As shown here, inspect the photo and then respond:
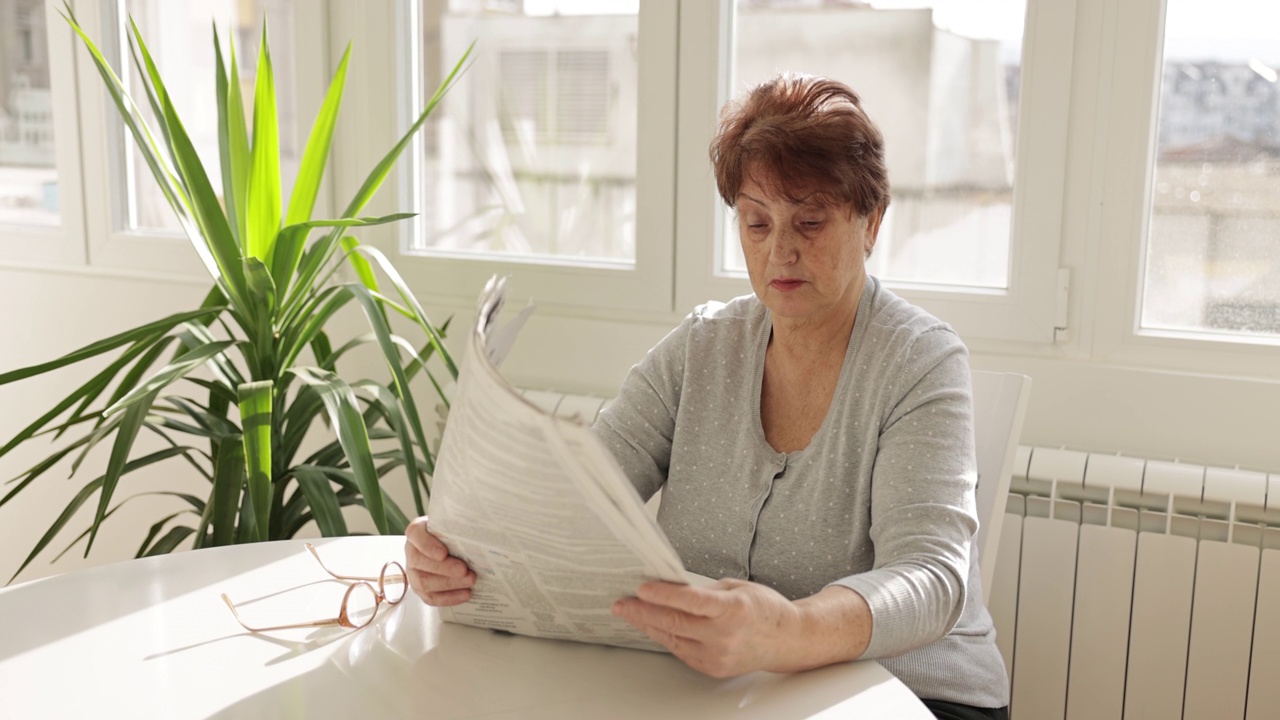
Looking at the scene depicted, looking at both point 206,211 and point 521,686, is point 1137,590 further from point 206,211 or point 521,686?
point 206,211

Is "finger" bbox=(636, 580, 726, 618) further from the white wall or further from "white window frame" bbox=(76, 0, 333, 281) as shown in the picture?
"white window frame" bbox=(76, 0, 333, 281)

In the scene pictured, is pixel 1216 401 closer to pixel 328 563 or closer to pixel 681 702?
pixel 681 702

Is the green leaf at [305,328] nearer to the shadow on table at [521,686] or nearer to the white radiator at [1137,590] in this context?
the shadow on table at [521,686]

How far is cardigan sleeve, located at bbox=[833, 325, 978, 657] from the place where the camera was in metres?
1.13

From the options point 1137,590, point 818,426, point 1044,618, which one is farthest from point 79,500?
point 1137,590

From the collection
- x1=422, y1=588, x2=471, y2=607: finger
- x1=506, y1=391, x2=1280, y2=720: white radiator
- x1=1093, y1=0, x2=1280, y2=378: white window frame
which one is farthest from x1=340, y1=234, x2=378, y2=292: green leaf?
x1=1093, y1=0, x2=1280, y2=378: white window frame

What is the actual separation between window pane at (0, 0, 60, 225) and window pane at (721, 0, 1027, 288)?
2.01 m

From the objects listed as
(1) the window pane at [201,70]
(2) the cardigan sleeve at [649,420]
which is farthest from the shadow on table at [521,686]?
(1) the window pane at [201,70]

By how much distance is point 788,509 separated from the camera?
144cm

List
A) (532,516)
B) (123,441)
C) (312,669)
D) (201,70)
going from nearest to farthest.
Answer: (532,516)
(312,669)
(123,441)
(201,70)

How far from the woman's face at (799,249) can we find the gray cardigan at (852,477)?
8cm

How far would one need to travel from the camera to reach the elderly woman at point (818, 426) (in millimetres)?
1212

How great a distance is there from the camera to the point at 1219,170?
190cm

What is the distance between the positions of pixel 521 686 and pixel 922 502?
484 mm
